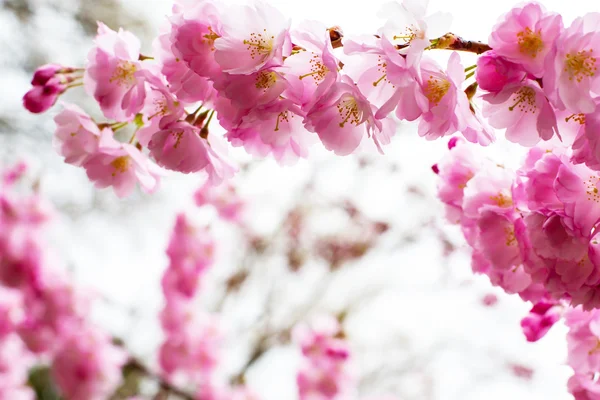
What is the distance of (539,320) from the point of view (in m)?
0.66

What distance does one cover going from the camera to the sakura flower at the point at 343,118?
1.45 feet

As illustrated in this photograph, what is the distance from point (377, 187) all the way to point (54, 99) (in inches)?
49.7

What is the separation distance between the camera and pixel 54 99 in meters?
0.66

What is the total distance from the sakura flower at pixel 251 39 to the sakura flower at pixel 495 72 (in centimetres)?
14

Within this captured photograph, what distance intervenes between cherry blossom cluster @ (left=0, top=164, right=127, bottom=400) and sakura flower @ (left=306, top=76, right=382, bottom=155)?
5.87 feet

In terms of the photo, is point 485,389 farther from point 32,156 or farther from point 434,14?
point 434,14

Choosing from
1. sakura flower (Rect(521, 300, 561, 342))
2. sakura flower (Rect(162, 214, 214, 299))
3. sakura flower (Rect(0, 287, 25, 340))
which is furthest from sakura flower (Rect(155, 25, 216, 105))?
sakura flower (Rect(0, 287, 25, 340))

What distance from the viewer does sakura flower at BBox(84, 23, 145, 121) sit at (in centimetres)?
58

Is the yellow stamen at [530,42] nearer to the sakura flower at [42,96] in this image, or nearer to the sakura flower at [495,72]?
the sakura flower at [495,72]

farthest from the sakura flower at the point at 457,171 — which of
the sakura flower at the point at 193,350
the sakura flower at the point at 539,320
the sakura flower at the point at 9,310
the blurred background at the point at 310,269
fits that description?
the sakura flower at the point at 9,310

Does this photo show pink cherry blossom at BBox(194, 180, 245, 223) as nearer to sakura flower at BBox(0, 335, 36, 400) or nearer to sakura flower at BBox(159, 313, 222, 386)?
sakura flower at BBox(159, 313, 222, 386)

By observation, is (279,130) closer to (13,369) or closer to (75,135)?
(75,135)

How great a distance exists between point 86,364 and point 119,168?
65.5 inches

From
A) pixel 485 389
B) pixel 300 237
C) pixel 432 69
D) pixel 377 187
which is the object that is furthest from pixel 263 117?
pixel 485 389
